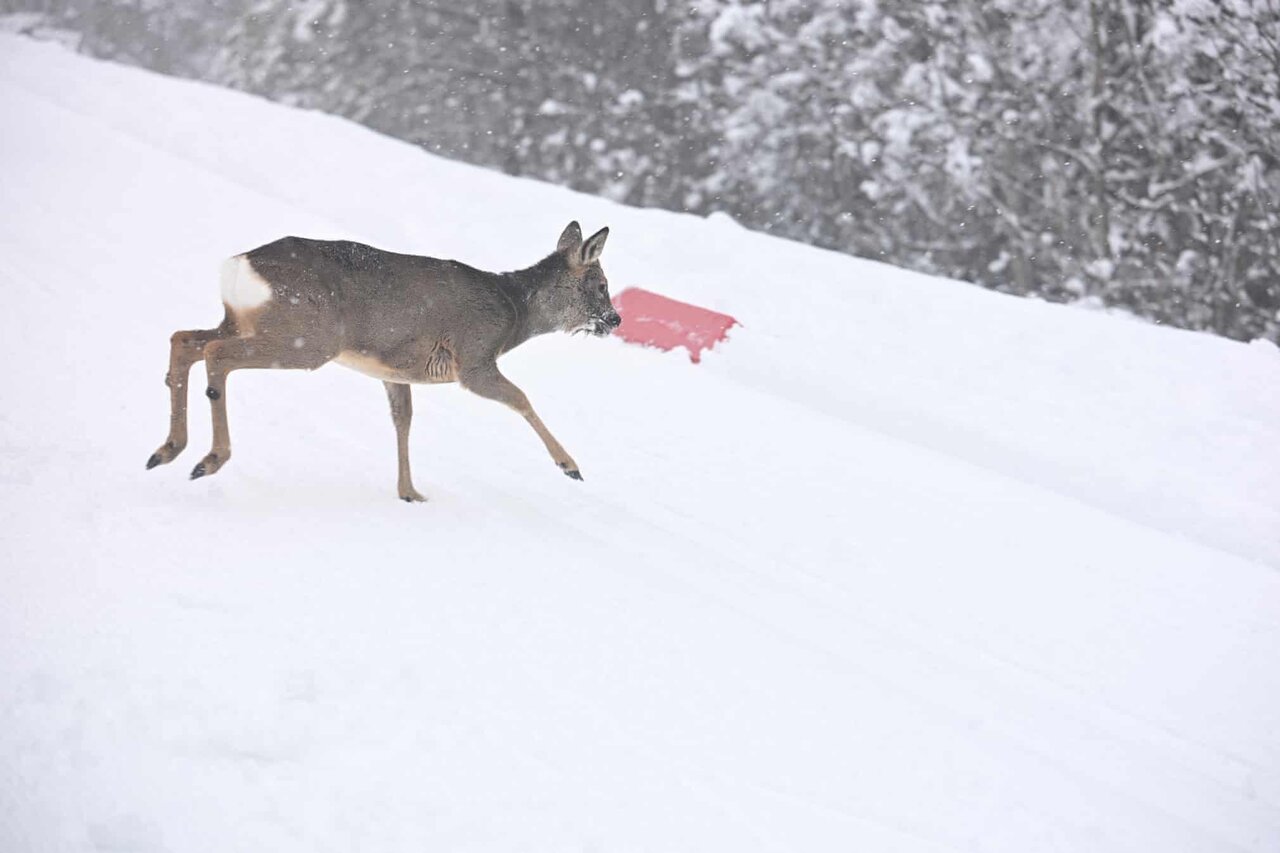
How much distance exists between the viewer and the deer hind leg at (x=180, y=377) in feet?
18.1

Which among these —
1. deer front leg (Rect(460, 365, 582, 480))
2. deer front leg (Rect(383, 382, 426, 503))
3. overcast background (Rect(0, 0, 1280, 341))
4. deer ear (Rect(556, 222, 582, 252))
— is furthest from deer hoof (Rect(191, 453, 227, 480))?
overcast background (Rect(0, 0, 1280, 341))

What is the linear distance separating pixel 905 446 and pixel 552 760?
14.6ft

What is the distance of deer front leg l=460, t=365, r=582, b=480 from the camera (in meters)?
6.20

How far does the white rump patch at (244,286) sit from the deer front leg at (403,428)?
93 cm

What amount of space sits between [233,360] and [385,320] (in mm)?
760

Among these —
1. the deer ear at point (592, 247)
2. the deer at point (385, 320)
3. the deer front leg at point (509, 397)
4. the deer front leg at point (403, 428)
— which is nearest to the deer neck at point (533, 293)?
the deer at point (385, 320)

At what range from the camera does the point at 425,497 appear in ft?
20.1

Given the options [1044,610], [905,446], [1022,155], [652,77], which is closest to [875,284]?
[905,446]

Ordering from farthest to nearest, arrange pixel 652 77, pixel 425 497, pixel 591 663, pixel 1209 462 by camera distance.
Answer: pixel 652 77, pixel 1209 462, pixel 425 497, pixel 591 663

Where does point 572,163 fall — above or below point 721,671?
above

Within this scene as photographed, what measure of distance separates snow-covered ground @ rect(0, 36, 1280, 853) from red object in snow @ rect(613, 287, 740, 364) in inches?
7.3

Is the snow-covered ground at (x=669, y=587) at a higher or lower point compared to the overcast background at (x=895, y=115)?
lower

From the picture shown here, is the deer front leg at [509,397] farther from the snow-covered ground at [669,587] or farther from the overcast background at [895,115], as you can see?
the overcast background at [895,115]

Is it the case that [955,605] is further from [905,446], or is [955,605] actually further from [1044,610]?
[905,446]
